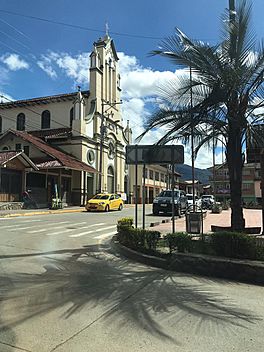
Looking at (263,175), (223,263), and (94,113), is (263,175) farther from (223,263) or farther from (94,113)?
(94,113)

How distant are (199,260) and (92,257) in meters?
2.95

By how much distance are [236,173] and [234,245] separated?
3148 millimetres

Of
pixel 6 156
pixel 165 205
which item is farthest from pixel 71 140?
pixel 165 205

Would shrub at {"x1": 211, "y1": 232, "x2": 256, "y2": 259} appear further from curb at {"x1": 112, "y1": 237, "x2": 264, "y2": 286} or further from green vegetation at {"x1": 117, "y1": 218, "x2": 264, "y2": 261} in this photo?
curb at {"x1": 112, "y1": 237, "x2": 264, "y2": 286}

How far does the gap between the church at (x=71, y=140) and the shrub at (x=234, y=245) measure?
23.8 meters

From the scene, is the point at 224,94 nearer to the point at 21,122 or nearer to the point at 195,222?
the point at 195,222

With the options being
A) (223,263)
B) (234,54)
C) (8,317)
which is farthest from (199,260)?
(234,54)

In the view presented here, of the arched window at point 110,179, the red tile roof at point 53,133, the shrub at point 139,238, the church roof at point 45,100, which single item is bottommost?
the shrub at point 139,238

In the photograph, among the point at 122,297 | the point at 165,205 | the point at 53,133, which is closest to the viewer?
the point at 122,297

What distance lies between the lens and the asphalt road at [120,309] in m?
3.72

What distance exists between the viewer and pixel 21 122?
144 feet

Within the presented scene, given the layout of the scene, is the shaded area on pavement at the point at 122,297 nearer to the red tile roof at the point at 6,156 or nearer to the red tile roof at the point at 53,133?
the red tile roof at the point at 6,156

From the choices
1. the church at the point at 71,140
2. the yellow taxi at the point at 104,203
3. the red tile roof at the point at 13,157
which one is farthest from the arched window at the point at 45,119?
the yellow taxi at the point at 104,203

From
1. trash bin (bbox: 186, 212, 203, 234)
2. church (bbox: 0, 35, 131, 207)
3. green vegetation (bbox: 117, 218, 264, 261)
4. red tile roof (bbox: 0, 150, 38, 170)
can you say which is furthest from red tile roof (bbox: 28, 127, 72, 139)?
green vegetation (bbox: 117, 218, 264, 261)
